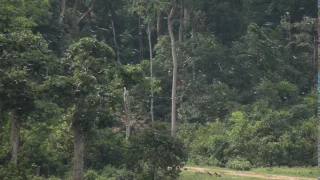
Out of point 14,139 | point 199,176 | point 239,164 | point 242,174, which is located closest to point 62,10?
point 239,164

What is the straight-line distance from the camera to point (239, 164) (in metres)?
24.6

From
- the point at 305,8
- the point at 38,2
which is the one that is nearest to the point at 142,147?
the point at 38,2

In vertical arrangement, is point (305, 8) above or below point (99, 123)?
above

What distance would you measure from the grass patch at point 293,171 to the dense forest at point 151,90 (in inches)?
34.7

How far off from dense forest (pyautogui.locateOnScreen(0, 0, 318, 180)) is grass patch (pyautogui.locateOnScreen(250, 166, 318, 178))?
881 millimetres

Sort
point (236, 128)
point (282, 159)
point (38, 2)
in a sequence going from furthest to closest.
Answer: point (38, 2), point (236, 128), point (282, 159)

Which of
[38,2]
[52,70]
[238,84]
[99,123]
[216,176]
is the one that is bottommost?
[216,176]

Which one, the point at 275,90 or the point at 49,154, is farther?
the point at 275,90

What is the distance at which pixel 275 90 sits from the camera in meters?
31.6

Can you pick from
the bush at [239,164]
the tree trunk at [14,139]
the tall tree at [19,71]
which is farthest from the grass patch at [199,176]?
the tall tree at [19,71]

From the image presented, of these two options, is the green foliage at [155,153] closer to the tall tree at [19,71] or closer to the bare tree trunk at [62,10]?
the tall tree at [19,71]

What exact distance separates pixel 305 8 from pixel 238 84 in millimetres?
7044

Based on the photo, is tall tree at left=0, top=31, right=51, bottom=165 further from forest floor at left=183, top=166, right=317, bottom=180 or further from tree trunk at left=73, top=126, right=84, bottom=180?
forest floor at left=183, top=166, right=317, bottom=180

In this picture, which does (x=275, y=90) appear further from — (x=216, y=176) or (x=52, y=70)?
(x=52, y=70)
